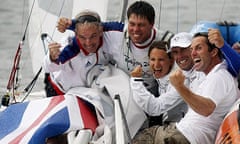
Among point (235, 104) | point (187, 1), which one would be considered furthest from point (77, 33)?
point (187, 1)

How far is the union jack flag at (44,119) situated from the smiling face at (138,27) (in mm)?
343

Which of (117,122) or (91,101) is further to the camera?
(91,101)

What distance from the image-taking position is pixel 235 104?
2877 millimetres

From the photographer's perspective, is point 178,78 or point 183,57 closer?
point 178,78

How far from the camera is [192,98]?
279 centimetres

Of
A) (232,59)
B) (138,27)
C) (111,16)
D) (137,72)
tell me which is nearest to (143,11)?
(138,27)

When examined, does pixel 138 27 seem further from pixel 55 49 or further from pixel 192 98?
pixel 192 98

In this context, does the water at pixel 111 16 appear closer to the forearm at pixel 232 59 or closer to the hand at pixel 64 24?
the hand at pixel 64 24

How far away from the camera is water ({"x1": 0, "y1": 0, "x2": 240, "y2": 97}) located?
256 inches

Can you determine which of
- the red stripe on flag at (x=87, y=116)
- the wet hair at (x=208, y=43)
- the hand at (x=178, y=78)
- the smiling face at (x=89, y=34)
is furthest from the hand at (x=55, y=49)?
the hand at (x=178, y=78)

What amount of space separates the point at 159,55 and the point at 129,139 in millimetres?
403

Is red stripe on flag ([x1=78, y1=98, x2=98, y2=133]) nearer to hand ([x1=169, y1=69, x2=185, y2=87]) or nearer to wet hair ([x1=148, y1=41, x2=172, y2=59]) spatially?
wet hair ([x1=148, y1=41, x2=172, y2=59])

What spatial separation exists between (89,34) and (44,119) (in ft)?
1.32

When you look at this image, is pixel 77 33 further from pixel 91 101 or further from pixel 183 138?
pixel 183 138
